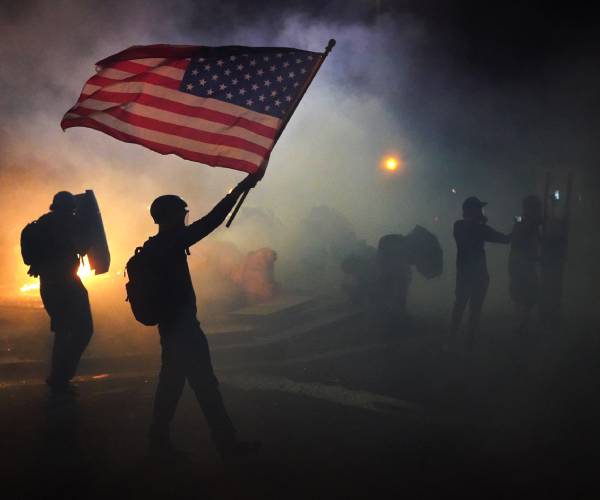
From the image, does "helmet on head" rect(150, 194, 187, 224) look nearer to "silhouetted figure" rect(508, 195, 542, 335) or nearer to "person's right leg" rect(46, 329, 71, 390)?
"person's right leg" rect(46, 329, 71, 390)

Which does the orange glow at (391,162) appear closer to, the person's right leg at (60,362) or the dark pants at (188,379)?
the person's right leg at (60,362)

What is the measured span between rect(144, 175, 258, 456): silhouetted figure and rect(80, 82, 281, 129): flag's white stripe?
590 millimetres

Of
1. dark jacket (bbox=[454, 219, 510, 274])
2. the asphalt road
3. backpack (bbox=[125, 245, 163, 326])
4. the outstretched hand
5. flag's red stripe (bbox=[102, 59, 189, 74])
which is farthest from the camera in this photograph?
dark jacket (bbox=[454, 219, 510, 274])

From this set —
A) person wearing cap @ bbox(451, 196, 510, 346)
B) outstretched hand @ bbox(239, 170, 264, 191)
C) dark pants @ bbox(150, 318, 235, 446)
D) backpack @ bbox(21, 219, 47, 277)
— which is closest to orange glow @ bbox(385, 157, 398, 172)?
person wearing cap @ bbox(451, 196, 510, 346)

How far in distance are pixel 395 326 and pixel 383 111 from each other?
11.3 meters

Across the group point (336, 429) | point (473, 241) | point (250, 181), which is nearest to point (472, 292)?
point (473, 241)

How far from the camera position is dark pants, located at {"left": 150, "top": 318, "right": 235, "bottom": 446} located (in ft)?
11.5

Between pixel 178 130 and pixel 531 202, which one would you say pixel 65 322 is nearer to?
pixel 178 130

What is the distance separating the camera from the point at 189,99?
13.1 ft

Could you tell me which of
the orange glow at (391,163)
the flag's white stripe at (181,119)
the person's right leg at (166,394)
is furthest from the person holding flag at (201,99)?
the orange glow at (391,163)

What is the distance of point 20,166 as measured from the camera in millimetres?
14039

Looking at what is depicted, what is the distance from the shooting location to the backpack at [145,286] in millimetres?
3377

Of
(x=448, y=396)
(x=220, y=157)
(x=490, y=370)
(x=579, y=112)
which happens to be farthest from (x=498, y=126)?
(x=220, y=157)

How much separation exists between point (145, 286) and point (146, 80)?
1.53m
